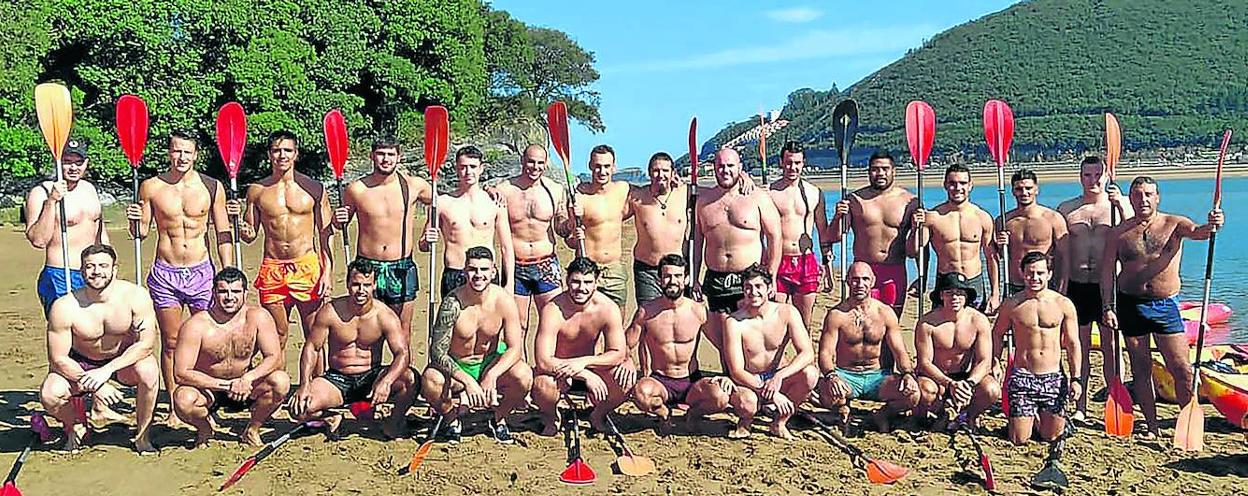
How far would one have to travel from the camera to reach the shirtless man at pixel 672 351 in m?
5.40

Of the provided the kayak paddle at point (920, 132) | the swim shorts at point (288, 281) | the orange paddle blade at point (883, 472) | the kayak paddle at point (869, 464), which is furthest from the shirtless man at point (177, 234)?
the kayak paddle at point (920, 132)

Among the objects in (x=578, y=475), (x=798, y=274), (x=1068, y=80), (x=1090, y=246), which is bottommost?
(x=578, y=475)

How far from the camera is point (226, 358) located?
5148mm

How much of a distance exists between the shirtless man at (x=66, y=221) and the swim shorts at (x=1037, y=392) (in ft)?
16.3

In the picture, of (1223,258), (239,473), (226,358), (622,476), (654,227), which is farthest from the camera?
(1223,258)

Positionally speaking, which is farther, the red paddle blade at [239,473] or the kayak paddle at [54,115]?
the kayak paddle at [54,115]

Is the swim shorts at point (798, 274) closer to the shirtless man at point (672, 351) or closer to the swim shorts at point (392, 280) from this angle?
the shirtless man at point (672, 351)

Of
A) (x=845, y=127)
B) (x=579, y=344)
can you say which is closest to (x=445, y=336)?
(x=579, y=344)

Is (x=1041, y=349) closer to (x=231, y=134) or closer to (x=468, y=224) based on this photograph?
(x=468, y=224)

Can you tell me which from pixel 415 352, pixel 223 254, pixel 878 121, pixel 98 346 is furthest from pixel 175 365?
pixel 878 121

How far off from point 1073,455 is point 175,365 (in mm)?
4475

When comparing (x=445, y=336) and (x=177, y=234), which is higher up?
(x=177, y=234)

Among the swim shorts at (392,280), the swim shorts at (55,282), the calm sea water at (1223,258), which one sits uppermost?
the swim shorts at (55,282)

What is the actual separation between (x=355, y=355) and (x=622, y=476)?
59.6 inches
